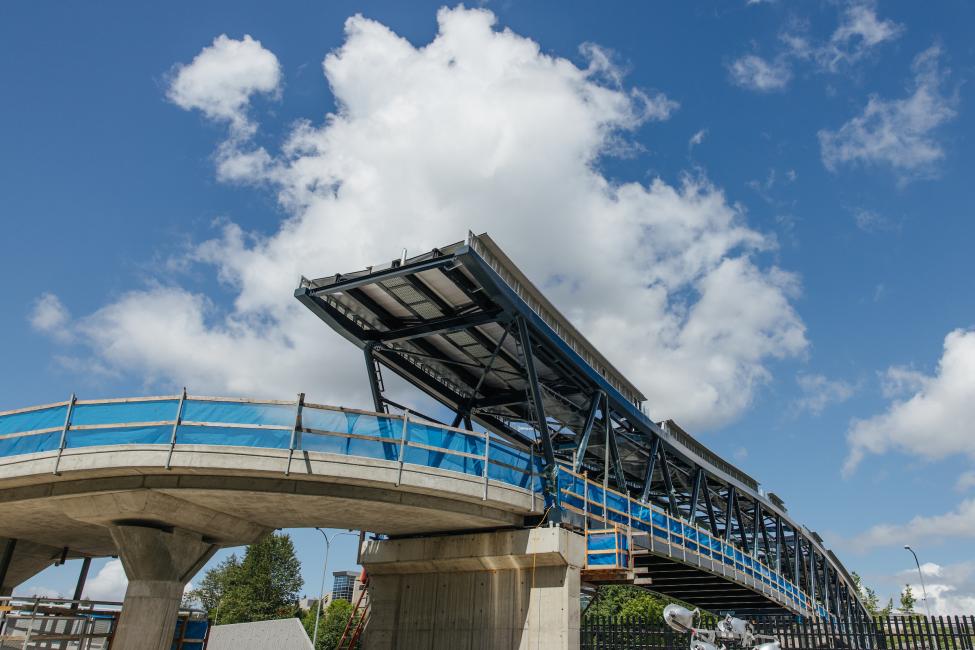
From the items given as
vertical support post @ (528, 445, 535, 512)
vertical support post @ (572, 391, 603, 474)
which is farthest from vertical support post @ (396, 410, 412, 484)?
vertical support post @ (572, 391, 603, 474)

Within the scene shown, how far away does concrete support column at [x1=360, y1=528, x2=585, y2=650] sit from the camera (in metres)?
17.5

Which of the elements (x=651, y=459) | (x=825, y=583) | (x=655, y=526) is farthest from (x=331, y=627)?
(x=655, y=526)

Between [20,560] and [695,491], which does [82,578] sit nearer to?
[20,560]

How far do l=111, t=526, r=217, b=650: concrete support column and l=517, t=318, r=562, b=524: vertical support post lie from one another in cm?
927

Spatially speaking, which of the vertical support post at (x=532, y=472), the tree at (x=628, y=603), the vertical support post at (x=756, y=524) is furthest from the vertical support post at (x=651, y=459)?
the tree at (x=628, y=603)

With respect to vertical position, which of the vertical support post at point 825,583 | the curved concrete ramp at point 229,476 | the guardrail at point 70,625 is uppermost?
the vertical support post at point 825,583

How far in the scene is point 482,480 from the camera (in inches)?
666

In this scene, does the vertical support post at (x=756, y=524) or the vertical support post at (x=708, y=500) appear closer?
the vertical support post at (x=708, y=500)

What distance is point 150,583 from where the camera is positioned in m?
16.1

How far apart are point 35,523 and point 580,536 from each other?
48.4 ft

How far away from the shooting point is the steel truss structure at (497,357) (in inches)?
785

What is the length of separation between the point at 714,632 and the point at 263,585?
3135 inches

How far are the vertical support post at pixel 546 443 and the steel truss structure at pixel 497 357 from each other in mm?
33

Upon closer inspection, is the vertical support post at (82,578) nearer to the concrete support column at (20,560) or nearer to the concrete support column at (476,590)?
the concrete support column at (20,560)
